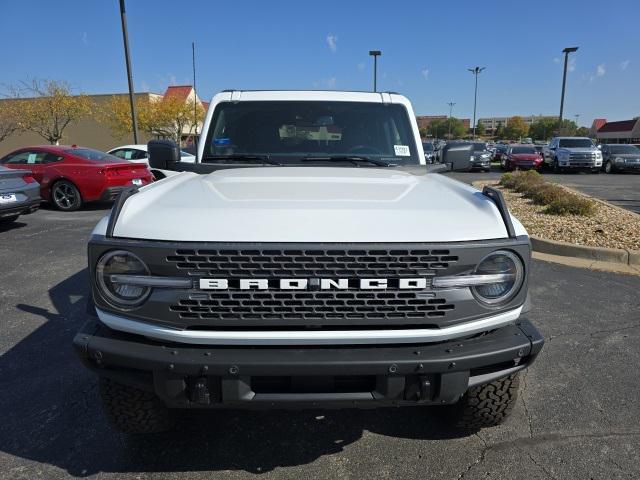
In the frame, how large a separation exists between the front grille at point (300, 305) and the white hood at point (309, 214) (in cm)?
23

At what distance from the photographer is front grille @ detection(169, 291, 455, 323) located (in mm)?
1999

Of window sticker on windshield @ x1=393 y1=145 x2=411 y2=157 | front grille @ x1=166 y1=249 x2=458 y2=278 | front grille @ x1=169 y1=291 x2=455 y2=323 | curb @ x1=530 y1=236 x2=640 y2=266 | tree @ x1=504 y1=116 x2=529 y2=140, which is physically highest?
tree @ x1=504 y1=116 x2=529 y2=140

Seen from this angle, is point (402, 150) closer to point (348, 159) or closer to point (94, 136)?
point (348, 159)

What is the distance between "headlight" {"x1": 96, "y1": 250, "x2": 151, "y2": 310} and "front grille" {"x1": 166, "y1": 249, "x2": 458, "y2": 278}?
19 centimetres

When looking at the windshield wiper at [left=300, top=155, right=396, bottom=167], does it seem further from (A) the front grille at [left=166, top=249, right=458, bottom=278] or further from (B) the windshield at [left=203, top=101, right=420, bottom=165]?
(A) the front grille at [left=166, top=249, right=458, bottom=278]

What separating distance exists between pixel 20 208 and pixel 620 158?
25092mm

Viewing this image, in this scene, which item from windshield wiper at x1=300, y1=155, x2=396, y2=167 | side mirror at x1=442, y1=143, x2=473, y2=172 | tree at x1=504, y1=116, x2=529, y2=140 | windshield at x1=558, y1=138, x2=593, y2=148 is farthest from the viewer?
tree at x1=504, y1=116, x2=529, y2=140

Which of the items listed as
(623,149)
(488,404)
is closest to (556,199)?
(488,404)

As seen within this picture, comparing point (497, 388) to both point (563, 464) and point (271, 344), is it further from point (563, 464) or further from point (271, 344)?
point (271, 344)

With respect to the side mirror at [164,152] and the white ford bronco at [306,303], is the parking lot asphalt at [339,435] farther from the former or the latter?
the side mirror at [164,152]

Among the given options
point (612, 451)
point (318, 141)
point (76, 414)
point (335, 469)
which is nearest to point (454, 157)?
point (318, 141)

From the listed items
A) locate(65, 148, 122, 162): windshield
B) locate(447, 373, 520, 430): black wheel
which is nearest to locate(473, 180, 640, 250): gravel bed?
locate(447, 373, 520, 430): black wheel

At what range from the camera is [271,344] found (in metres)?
2.02

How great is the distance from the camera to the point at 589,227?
25.6 feet
